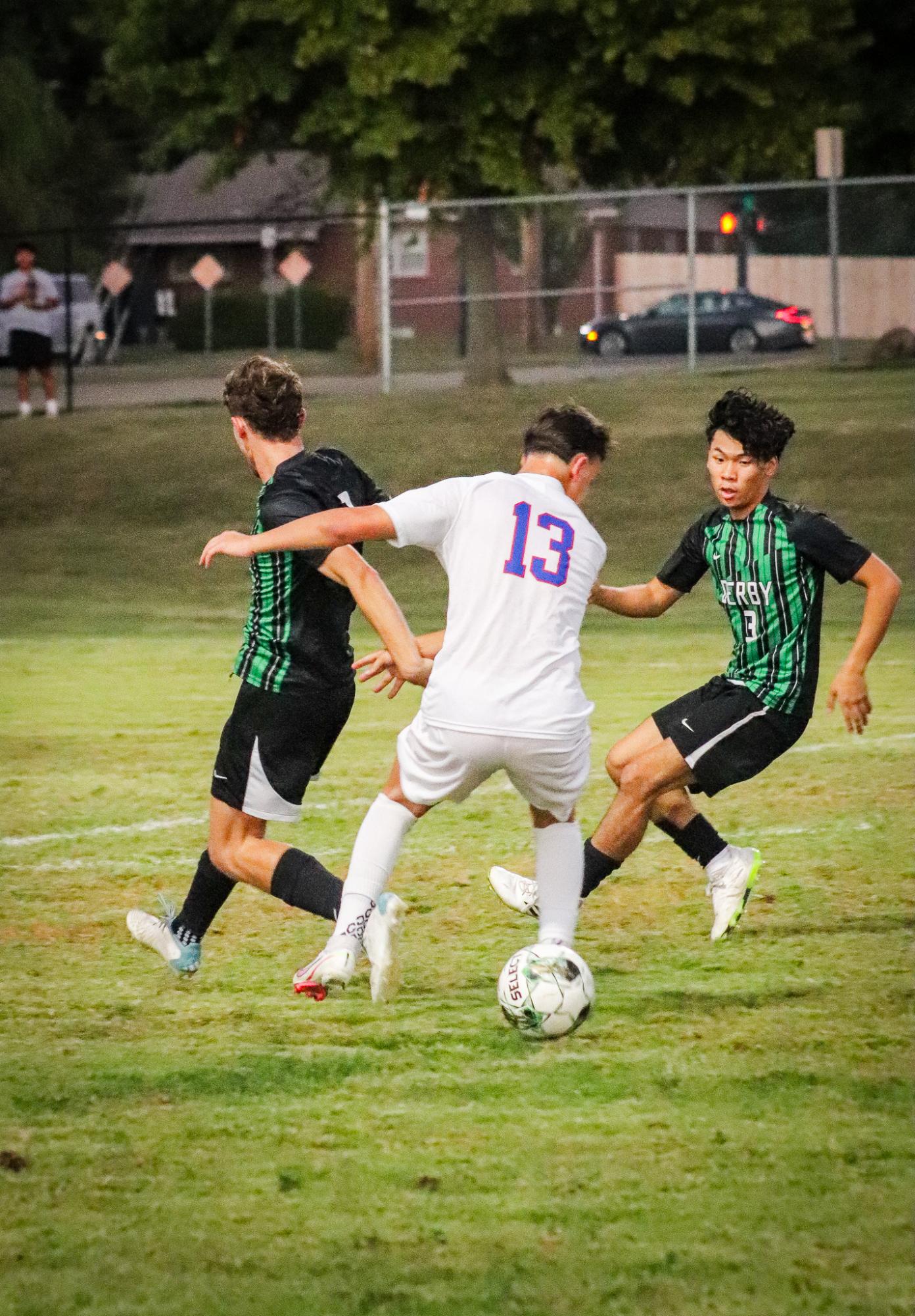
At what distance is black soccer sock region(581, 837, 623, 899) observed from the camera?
6.41m

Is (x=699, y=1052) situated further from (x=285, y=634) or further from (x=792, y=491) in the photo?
(x=792, y=491)

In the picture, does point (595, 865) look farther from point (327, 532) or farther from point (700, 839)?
point (327, 532)

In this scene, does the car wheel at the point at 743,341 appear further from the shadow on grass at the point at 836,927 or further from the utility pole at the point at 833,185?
the shadow on grass at the point at 836,927

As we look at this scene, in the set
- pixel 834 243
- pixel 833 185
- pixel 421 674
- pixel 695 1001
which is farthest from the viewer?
pixel 834 243

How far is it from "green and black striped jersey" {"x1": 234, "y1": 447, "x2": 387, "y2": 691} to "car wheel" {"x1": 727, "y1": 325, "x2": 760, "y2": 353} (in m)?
20.0

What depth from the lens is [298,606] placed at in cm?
577

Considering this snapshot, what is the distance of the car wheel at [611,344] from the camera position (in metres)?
25.2

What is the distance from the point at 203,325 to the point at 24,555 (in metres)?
29.3

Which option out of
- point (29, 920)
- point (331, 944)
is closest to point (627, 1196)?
point (331, 944)

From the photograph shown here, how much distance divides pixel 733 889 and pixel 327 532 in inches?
82.9

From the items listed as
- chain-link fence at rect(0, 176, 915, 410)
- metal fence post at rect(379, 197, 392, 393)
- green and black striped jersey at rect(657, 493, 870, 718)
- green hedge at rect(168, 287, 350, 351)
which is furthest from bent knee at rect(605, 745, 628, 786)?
green hedge at rect(168, 287, 350, 351)

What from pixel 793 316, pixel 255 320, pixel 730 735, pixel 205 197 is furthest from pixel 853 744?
pixel 205 197

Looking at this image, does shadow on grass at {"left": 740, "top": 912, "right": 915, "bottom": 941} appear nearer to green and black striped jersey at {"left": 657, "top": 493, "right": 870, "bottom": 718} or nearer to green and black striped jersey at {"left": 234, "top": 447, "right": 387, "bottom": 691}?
green and black striped jersey at {"left": 657, "top": 493, "right": 870, "bottom": 718}

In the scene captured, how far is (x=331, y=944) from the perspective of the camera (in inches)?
216
